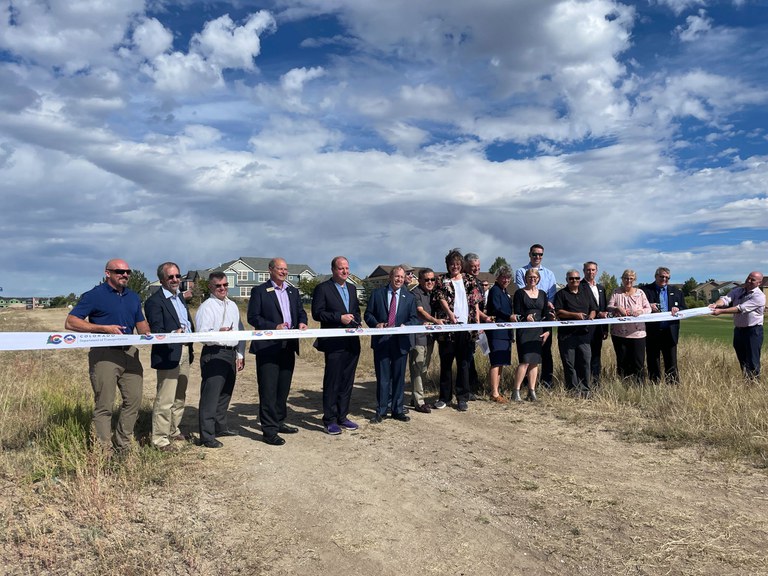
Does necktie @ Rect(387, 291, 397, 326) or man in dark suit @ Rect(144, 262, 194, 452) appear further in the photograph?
necktie @ Rect(387, 291, 397, 326)

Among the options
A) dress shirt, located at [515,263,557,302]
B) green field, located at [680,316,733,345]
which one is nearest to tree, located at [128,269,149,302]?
green field, located at [680,316,733,345]

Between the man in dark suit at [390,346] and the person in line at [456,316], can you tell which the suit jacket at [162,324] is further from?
the person in line at [456,316]

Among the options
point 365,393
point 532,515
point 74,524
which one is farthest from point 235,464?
point 365,393

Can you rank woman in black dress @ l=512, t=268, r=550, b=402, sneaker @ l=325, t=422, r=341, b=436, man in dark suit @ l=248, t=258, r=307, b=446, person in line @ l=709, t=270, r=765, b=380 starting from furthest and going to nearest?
woman in black dress @ l=512, t=268, r=550, b=402, person in line @ l=709, t=270, r=765, b=380, sneaker @ l=325, t=422, r=341, b=436, man in dark suit @ l=248, t=258, r=307, b=446

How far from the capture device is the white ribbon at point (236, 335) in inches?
208

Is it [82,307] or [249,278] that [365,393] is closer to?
[82,307]

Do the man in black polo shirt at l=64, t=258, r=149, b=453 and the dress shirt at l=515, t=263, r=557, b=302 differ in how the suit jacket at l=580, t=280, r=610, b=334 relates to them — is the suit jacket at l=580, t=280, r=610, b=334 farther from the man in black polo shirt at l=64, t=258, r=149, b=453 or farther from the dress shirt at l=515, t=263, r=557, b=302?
the man in black polo shirt at l=64, t=258, r=149, b=453

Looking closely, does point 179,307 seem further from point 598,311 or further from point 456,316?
point 598,311

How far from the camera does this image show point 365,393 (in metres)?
9.68

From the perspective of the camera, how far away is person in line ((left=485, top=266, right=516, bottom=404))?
8516 millimetres

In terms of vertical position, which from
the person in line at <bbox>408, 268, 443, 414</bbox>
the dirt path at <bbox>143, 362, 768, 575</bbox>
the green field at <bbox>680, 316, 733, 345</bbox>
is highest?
the person in line at <bbox>408, 268, 443, 414</bbox>

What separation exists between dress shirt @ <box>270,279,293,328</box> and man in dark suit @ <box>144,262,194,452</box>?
110cm

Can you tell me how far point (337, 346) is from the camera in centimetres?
698

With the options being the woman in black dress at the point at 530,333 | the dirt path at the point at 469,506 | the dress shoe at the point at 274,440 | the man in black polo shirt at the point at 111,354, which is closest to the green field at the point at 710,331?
the woman in black dress at the point at 530,333
